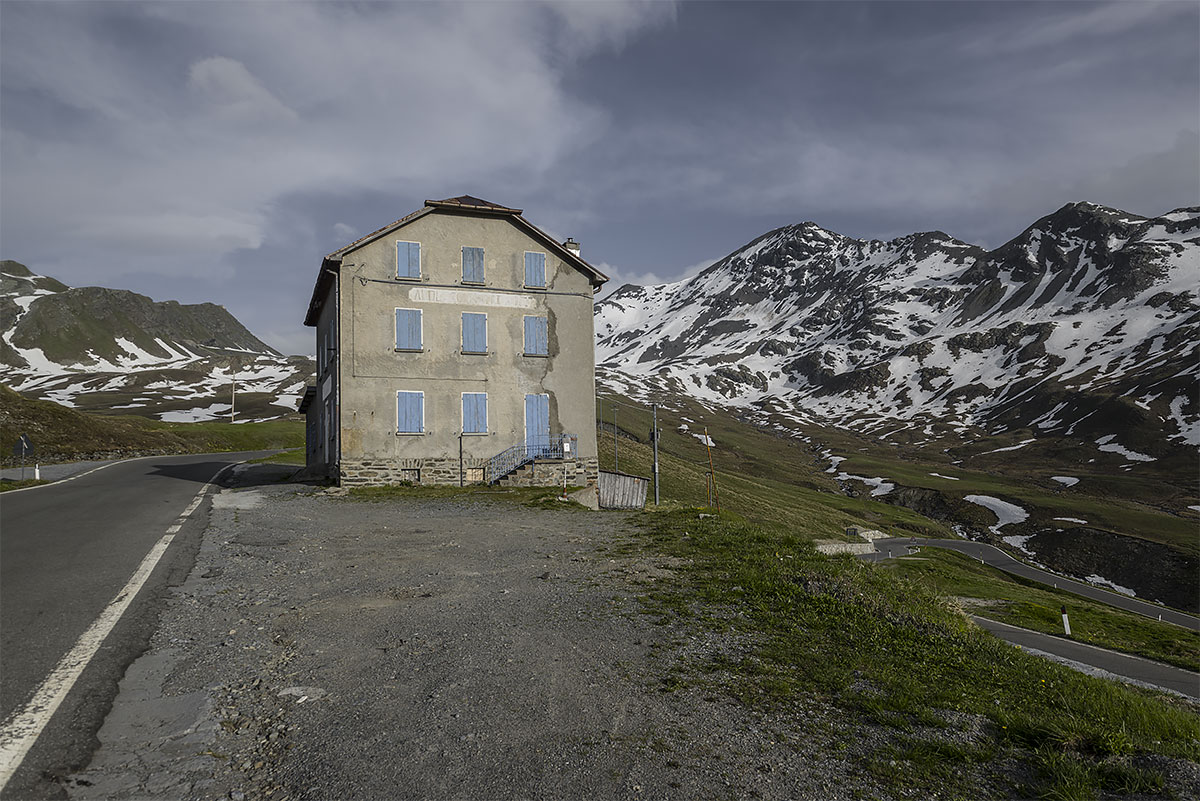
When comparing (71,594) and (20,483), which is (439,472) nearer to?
(20,483)

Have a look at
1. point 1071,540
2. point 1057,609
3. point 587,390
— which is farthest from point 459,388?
point 1071,540

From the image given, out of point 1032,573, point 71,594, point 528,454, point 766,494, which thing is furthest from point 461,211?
point 1032,573

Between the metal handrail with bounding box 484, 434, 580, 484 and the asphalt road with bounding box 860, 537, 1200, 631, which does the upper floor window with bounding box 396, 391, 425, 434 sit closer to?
the metal handrail with bounding box 484, 434, 580, 484

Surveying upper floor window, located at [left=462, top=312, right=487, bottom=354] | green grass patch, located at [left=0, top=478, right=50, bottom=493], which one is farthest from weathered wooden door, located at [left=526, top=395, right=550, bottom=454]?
green grass patch, located at [left=0, top=478, right=50, bottom=493]

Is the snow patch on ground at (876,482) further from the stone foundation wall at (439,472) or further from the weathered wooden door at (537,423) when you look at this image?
the stone foundation wall at (439,472)

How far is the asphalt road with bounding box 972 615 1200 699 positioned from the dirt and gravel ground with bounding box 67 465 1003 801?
86.0ft

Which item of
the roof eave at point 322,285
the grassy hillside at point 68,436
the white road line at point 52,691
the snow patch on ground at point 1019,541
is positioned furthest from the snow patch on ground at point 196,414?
the snow patch on ground at point 1019,541

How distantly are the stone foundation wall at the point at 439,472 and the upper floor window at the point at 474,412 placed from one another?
4.35 ft

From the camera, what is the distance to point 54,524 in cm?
1606

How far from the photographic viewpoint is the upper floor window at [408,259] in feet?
97.1

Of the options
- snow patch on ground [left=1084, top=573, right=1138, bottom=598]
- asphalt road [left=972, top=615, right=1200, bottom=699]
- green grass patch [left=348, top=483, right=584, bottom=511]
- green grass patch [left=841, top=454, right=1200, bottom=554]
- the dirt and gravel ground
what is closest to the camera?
the dirt and gravel ground

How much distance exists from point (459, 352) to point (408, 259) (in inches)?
180

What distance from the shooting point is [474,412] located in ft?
97.4

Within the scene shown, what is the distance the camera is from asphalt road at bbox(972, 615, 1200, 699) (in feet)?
98.5
